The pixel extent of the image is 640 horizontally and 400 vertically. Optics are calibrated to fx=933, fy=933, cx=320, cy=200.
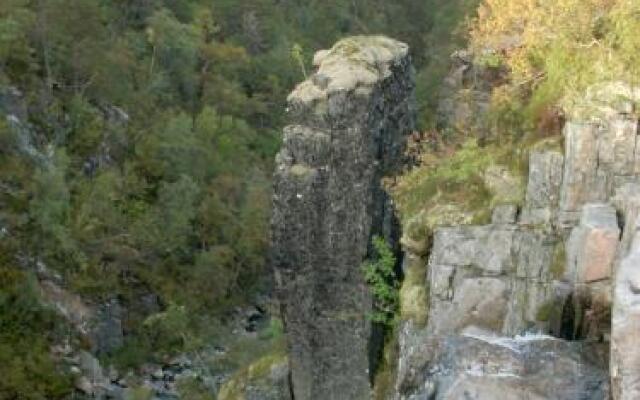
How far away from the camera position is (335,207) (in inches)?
696

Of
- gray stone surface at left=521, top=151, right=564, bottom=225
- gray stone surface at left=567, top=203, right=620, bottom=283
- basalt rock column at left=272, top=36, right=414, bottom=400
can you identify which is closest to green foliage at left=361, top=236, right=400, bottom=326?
basalt rock column at left=272, top=36, right=414, bottom=400

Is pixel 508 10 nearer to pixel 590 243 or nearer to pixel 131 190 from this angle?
pixel 590 243

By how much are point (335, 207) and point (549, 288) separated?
22.5 ft

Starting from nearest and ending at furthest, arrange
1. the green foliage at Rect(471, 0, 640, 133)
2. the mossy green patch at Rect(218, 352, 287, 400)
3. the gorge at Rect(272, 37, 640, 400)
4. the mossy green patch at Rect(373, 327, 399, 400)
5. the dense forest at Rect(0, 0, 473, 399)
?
1. the gorge at Rect(272, 37, 640, 400)
2. the green foliage at Rect(471, 0, 640, 133)
3. the mossy green patch at Rect(373, 327, 399, 400)
4. the mossy green patch at Rect(218, 352, 287, 400)
5. the dense forest at Rect(0, 0, 473, 399)

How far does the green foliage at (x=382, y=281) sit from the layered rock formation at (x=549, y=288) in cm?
315

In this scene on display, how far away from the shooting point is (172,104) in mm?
42375

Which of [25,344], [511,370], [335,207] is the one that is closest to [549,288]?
[511,370]

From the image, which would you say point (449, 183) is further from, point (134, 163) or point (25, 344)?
point (134, 163)

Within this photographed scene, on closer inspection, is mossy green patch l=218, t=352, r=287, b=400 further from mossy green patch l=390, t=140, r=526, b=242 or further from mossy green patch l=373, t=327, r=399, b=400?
mossy green patch l=390, t=140, r=526, b=242

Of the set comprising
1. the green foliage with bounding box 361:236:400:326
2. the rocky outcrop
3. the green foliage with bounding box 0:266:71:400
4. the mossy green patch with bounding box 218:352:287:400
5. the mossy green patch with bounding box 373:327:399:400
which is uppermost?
the rocky outcrop

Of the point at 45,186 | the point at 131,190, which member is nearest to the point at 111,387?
the point at 45,186

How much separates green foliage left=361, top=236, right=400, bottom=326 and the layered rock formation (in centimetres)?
315

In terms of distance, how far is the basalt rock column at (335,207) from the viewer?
1759 centimetres

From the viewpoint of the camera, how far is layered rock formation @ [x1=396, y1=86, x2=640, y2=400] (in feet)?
28.4
